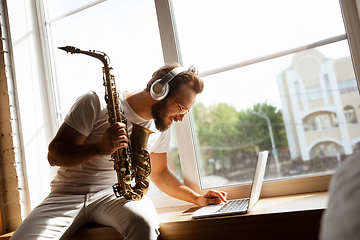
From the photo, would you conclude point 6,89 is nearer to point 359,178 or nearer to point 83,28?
point 83,28

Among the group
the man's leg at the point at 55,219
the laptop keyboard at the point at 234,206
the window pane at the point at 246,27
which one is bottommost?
the laptop keyboard at the point at 234,206

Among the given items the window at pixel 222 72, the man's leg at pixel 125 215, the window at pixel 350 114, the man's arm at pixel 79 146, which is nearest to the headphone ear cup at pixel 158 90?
the man's arm at pixel 79 146

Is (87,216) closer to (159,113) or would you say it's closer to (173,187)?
(173,187)

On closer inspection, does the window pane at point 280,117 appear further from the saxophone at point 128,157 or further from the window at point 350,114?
the saxophone at point 128,157

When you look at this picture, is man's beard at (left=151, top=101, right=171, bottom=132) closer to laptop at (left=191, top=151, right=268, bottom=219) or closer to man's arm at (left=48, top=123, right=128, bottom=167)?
man's arm at (left=48, top=123, right=128, bottom=167)

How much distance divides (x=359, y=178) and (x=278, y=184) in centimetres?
152

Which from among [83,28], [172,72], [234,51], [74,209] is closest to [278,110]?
[234,51]

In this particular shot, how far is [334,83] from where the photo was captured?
1.78 m

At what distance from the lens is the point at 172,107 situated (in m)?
1.81

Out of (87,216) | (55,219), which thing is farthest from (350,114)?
(55,219)

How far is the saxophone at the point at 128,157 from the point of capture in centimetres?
160

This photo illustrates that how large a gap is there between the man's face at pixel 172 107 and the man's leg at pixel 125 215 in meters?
0.47

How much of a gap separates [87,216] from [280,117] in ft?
Result: 4.17

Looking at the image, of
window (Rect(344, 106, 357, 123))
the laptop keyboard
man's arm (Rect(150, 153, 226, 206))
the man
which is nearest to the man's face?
the man
